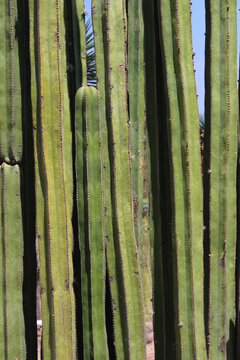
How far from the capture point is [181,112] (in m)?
3.05

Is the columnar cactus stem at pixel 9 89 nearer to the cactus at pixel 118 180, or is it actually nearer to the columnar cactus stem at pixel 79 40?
the cactus at pixel 118 180

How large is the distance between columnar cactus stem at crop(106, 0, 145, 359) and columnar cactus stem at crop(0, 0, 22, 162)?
42cm

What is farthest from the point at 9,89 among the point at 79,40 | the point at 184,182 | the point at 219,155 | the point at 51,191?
the point at 219,155

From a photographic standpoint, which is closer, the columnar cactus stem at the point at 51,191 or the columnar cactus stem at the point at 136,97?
the columnar cactus stem at the point at 51,191

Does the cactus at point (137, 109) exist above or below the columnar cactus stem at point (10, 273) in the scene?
above

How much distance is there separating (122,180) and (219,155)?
531 millimetres

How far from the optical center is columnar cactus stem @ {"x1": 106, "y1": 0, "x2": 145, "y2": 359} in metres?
2.94

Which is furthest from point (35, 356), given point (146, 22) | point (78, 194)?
point (146, 22)

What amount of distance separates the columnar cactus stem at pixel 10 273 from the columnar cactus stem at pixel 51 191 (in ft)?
0.41

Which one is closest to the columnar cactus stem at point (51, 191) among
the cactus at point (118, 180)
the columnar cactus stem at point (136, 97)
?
the cactus at point (118, 180)

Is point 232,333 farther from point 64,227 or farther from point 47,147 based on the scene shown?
point 47,147

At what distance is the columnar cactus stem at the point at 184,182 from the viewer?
3.01m

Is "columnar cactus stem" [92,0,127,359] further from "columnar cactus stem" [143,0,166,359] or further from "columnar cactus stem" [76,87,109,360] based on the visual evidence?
"columnar cactus stem" [143,0,166,359]

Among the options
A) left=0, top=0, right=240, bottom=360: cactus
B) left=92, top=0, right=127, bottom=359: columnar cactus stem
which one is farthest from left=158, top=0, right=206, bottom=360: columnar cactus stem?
left=92, top=0, right=127, bottom=359: columnar cactus stem
